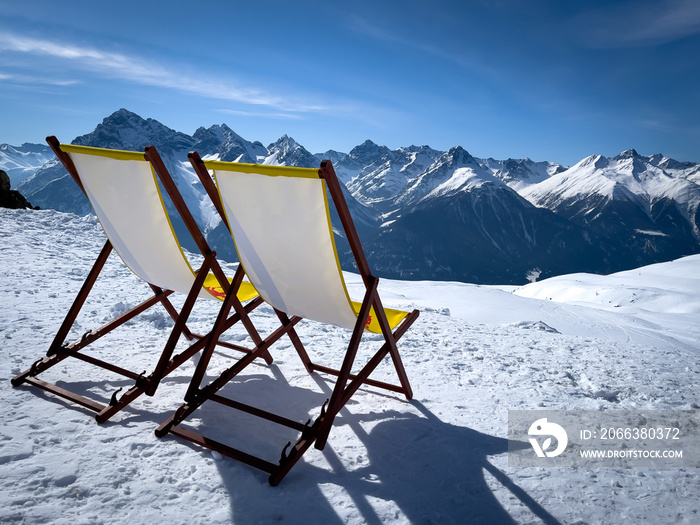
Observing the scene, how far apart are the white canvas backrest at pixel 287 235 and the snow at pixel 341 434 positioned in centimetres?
104

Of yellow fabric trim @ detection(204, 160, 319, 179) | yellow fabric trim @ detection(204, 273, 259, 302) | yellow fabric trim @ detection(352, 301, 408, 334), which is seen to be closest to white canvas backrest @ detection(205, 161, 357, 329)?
yellow fabric trim @ detection(204, 160, 319, 179)

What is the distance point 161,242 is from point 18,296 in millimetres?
3656

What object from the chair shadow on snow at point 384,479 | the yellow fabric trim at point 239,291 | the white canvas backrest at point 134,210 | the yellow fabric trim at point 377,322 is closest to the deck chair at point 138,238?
the white canvas backrest at point 134,210

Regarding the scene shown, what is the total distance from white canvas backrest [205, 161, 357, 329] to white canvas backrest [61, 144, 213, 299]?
1.91ft

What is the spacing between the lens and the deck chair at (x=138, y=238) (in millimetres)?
2773

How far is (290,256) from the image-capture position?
2.56 meters

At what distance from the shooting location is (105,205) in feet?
10.1

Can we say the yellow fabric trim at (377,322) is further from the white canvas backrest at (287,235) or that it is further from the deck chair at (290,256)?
the white canvas backrest at (287,235)

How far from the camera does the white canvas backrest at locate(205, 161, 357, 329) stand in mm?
2277

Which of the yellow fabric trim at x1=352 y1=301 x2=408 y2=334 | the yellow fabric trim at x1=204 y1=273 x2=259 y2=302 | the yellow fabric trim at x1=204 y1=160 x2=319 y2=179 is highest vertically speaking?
the yellow fabric trim at x1=204 y1=160 x2=319 y2=179

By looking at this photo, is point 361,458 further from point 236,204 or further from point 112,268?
point 112,268

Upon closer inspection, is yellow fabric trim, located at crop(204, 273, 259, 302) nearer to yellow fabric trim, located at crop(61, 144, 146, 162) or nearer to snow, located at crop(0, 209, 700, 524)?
snow, located at crop(0, 209, 700, 524)

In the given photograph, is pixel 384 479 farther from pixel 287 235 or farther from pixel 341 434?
pixel 287 235

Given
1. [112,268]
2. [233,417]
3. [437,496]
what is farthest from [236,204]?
[112,268]
